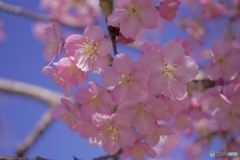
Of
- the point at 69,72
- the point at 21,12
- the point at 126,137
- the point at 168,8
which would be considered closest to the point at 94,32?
the point at 69,72

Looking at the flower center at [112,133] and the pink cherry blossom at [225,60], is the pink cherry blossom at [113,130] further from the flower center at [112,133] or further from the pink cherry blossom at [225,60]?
the pink cherry blossom at [225,60]

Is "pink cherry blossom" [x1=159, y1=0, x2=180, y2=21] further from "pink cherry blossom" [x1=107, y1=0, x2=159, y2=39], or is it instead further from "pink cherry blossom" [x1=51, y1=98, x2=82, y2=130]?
"pink cherry blossom" [x1=51, y1=98, x2=82, y2=130]

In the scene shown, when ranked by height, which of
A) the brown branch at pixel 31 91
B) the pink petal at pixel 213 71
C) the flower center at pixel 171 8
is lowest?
the brown branch at pixel 31 91

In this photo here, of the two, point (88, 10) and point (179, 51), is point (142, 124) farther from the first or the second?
point (88, 10)

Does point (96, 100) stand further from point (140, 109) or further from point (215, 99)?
point (215, 99)

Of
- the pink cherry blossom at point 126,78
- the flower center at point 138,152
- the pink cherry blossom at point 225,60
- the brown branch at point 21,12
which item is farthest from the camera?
the brown branch at point 21,12

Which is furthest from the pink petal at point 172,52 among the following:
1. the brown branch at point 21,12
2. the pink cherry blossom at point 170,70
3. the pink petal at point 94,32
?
the brown branch at point 21,12

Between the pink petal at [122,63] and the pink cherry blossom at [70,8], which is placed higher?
the pink petal at [122,63]

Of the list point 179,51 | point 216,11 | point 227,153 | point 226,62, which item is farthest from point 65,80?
point 216,11
